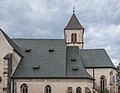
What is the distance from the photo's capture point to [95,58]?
184ft

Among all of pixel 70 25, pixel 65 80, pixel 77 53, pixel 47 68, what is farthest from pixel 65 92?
pixel 70 25

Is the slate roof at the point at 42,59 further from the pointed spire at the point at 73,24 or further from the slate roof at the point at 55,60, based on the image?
the pointed spire at the point at 73,24

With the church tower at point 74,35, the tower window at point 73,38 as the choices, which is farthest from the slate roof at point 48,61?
the tower window at point 73,38

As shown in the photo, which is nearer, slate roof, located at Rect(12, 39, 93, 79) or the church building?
the church building

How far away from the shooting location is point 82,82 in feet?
161

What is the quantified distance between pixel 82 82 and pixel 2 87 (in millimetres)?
12966

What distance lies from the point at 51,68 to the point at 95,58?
391 inches

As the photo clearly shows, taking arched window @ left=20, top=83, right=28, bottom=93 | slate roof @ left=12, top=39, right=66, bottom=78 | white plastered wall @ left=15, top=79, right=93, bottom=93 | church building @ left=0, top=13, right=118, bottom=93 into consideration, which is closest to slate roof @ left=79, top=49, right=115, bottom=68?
church building @ left=0, top=13, right=118, bottom=93

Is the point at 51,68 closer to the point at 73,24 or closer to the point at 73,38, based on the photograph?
the point at 73,38

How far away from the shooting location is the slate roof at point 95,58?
2142 inches

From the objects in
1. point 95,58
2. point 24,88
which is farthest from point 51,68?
point 95,58

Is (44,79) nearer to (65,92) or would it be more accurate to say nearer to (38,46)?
(65,92)

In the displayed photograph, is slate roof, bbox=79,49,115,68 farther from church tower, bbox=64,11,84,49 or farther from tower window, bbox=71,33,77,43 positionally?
tower window, bbox=71,33,77,43

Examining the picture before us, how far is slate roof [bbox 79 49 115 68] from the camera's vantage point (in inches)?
2142
